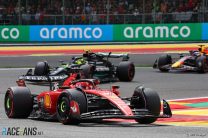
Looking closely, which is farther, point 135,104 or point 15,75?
point 15,75

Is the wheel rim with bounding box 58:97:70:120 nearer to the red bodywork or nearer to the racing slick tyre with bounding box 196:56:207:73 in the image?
the red bodywork

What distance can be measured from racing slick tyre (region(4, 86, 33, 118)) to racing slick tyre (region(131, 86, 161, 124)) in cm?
193

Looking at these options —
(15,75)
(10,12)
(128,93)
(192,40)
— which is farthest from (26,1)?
(128,93)

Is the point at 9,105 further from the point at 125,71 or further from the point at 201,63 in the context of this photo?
the point at 201,63

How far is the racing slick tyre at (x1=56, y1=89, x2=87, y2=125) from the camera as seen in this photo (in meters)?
10.9

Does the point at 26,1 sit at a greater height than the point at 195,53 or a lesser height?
greater

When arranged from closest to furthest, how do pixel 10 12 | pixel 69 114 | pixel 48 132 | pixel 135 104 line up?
pixel 48 132 → pixel 69 114 → pixel 135 104 → pixel 10 12

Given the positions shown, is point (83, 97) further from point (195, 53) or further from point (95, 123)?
point (195, 53)

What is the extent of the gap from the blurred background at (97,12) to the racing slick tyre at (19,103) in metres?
24.2

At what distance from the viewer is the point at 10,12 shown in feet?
119

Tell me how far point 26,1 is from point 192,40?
920 centimetres

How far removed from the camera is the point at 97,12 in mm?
36906

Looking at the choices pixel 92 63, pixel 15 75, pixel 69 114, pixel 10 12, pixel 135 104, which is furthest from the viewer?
pixel 10 12

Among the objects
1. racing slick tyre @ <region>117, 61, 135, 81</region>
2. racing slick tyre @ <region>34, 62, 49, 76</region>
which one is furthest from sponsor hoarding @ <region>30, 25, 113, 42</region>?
racing slick tyre @ <region>34, 62, 49, 76</region>
